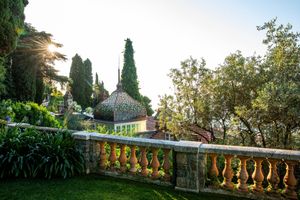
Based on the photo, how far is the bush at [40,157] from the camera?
16.6 ft

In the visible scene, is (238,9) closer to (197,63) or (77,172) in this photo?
(197,63)

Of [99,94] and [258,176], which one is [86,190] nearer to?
[258,176]

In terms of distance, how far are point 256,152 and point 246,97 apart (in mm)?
5623

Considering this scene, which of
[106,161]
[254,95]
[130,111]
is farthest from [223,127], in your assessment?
[130,111]

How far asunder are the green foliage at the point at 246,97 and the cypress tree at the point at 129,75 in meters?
20.4

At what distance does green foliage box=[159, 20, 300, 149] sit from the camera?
7.44 metres

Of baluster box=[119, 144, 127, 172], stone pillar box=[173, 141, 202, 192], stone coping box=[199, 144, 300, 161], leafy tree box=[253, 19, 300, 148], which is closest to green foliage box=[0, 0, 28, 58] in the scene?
baluster box=[119, 144, 127, 172]

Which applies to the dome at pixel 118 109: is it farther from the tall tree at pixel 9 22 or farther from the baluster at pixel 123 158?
the baluster at pixel 123 158

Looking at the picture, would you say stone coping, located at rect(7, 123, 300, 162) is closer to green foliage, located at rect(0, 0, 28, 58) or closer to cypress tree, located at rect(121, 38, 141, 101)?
green foliage, located at rect(0, 0, 28, 58)

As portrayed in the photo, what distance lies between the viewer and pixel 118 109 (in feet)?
75.4

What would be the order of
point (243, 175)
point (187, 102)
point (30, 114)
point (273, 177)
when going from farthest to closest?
point (187, 102) < point (30, 114) < point (243, 175) < point (273, 177)

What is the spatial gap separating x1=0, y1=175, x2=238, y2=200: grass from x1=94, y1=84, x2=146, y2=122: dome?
17753 millimetres

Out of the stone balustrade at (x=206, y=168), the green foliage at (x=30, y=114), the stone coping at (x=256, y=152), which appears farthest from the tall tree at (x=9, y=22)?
the stone coping at (x=256, y=152)

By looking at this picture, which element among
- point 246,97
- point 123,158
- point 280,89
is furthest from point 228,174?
point 246,97
